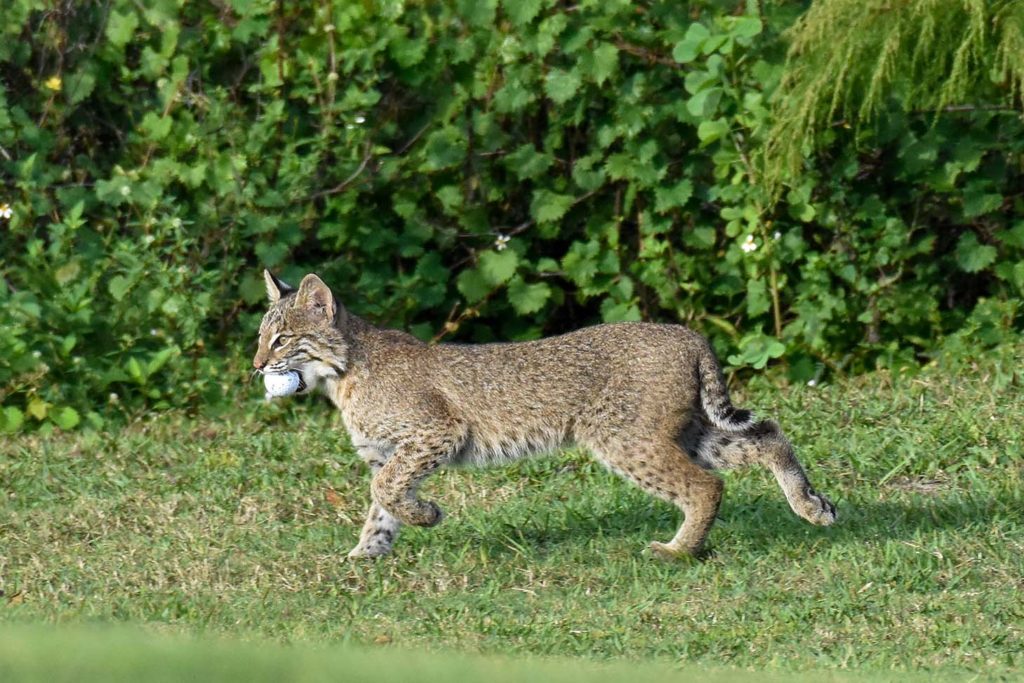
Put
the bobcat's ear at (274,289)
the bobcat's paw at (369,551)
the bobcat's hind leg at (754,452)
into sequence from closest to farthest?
1. the bobcat's paw at (369,551)
2. the bobcat's hind leg at (754,452)
3. the bobcat's ear at (274,289)

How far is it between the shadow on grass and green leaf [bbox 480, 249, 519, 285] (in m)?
3.03

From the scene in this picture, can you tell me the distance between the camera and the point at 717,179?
10.5m

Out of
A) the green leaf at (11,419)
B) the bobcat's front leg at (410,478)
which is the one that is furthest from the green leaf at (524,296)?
the bobcat's front leg at (410,478)

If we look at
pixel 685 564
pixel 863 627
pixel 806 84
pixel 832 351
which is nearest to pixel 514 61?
pixel 806 84

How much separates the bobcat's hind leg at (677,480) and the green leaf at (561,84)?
12.0 ft

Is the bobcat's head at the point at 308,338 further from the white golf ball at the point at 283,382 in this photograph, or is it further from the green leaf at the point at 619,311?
the green leaf at the point at 619,311

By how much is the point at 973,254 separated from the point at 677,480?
429 cm

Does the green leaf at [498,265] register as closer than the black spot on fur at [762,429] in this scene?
No

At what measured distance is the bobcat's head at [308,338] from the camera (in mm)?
7414

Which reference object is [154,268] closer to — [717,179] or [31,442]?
[31,442]

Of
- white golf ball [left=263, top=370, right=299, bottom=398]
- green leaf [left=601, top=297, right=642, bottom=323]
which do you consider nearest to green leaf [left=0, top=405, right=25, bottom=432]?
white golf ball [left=263, top=370, right=299, bottom=398]

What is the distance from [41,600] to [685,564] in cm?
248

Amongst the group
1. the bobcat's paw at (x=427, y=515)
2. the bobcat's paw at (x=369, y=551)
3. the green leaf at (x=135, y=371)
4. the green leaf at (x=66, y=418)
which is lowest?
the green leaf at (x=66, y=418)

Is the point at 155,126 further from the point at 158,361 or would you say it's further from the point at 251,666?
the point at 251,666
